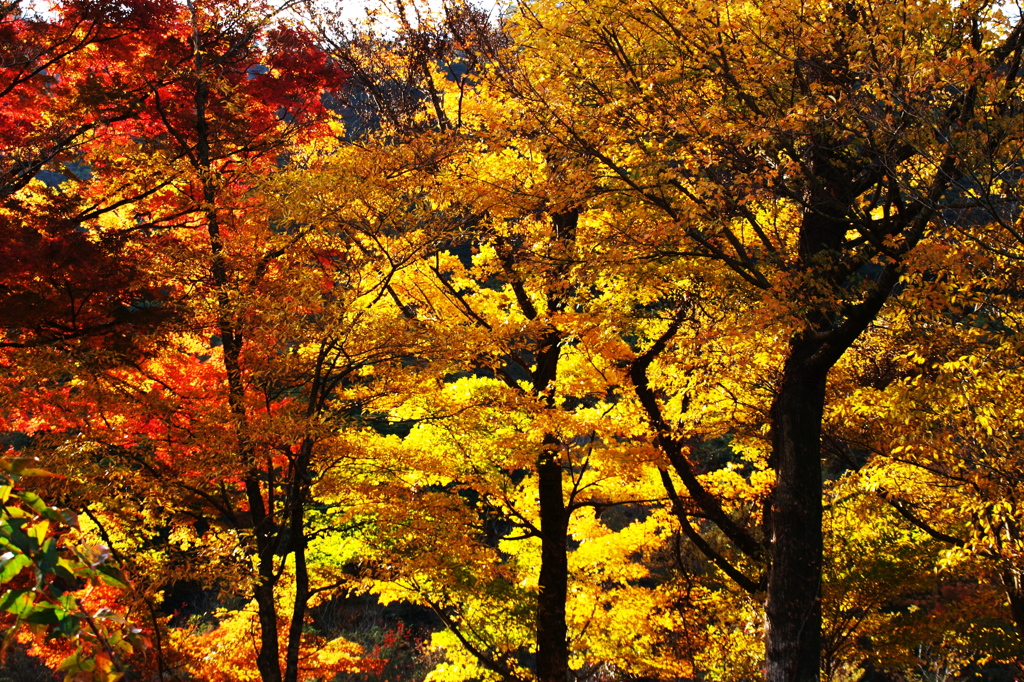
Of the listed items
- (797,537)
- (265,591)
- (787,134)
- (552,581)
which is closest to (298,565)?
(265,591)

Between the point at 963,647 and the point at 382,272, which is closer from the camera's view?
the point at 382,272

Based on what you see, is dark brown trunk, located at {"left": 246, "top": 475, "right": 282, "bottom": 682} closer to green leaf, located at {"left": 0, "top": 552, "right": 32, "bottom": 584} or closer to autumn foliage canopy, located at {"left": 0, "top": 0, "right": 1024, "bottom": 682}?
autumn foliage canopy, located at {"left": 0, "top": 0, "right": 1024, "bottom": 682}

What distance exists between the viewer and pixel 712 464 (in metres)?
26.5

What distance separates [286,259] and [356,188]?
1574 millimetres

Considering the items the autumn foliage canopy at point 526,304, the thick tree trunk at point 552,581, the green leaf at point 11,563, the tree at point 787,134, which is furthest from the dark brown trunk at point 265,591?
the green leaf at point 11,563

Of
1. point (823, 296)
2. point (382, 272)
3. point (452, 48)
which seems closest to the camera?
point (823, 296)

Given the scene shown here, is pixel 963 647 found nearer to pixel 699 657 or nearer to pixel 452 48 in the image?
pixel 699 657

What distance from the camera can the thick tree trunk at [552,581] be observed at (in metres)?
9.27

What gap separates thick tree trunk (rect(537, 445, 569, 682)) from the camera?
9273 millimetres

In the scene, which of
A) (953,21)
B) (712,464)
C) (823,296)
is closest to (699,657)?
(823,296)

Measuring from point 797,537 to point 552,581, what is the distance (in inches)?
153

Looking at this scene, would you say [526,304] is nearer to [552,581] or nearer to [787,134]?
[552,581]

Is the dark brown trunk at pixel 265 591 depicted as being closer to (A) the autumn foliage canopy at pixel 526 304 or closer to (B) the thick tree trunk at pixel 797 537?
(A) the autumn foliage canopy at pixel 526 304

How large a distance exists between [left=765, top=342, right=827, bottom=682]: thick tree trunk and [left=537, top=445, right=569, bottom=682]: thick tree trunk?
308 centimetres
